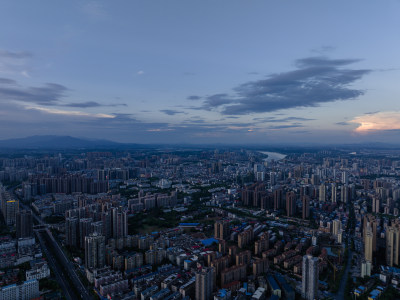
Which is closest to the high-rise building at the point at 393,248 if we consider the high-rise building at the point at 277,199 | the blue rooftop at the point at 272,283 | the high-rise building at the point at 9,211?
the blue rooftop at the point at 272,283

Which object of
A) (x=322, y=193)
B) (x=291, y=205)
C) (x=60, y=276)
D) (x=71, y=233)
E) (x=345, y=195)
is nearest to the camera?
(x=60, y=276)

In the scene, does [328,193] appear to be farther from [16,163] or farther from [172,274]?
[16,163]

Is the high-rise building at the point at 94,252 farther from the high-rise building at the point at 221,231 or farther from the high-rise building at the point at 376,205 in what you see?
the high-rise building at the point at 376,205

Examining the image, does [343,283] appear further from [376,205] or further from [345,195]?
[345,195]

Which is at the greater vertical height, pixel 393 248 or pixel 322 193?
pixel 322 193

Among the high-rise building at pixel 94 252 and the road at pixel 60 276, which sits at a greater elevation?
the high-rise building at pixel 94 252

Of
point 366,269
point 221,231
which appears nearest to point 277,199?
point 221,231

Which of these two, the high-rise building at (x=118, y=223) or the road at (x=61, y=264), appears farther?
the high-rise building at (x=118, y=223)
